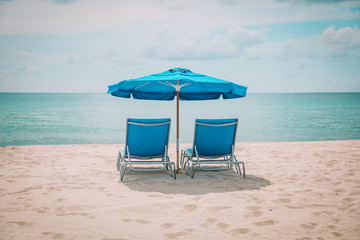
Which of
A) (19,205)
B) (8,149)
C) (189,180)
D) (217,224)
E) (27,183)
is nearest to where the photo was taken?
(217,224)

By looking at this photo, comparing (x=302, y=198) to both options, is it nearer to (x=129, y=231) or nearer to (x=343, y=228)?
(x=343, y=228)

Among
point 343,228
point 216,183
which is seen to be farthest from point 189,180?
point 343,228

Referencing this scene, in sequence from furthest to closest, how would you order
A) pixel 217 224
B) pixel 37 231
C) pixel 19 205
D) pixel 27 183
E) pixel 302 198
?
pixel 27 183, pixel 302 198, pixel 19 205, pixel 217 224, pixel 37 231

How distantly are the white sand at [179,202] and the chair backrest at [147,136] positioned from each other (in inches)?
17.2

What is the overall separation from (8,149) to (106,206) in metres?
5.14

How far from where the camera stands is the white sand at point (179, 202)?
282 centimetres

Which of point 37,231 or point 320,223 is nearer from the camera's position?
point 37,231

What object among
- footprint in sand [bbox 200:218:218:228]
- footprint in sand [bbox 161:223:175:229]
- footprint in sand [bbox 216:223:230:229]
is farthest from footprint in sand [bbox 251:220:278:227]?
footprint in sand [bbox 161:223:175:229]

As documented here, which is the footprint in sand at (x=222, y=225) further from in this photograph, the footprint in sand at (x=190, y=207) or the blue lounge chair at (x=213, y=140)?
the blue lounge chair at (x=213, y=140)

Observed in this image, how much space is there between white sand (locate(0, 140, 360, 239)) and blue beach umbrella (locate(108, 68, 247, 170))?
1.22 meters

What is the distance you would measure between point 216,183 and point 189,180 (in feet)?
1.47

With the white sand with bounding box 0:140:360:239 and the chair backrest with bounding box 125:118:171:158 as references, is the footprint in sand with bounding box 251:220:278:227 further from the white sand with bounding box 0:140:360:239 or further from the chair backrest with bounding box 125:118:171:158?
the chair backrest with bounding box 125:118:171:158

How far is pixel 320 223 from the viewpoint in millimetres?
3006

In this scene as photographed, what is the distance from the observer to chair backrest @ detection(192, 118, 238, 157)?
15.8 ft
